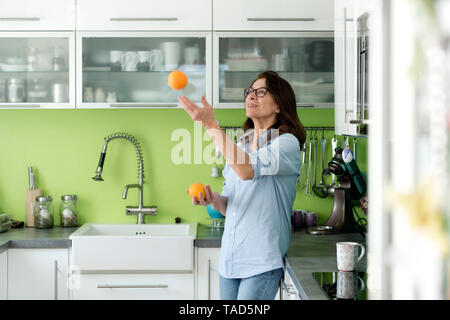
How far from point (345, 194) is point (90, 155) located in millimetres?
1498

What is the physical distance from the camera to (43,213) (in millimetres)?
3189

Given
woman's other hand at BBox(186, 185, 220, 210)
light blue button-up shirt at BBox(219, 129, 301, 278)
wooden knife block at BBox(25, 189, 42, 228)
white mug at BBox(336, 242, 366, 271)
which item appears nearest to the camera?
white mug at BBox(336, 242, 366, 271)

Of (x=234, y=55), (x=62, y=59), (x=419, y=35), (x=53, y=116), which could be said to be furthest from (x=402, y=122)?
(x=53, y=116)

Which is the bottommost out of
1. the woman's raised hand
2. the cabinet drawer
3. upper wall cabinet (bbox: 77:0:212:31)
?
the cabinet drawer

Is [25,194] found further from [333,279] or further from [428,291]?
[428,291]

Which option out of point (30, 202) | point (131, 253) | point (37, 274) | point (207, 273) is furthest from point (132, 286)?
point (30, 202)

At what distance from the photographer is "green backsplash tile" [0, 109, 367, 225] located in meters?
3.33

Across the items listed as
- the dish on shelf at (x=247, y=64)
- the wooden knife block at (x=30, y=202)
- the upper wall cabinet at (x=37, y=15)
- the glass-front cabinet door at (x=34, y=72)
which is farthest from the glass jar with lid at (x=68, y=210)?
the dish on shelf at (x=247, y=64)

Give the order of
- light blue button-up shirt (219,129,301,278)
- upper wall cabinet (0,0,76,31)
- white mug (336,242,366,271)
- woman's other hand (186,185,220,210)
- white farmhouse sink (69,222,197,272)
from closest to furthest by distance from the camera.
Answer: white mug (336,242,366,271) < light blue button-up shirt (219,129,301,278) < woman's other hand (186,185,220,210) < white farmhouse sink (69,222,197,272) < upper wall cabinet (0,0,76,31)

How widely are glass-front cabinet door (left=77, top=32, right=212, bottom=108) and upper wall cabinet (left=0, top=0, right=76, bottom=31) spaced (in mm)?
123

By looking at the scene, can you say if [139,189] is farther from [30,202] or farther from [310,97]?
[310,97]

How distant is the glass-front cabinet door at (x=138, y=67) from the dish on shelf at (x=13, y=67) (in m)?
0.32

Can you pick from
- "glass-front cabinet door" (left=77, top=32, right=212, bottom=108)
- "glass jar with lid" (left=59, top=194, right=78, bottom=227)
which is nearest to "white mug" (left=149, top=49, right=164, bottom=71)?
"glass-front cabinet door" (left=77, top=32, right=212, bottom=108)

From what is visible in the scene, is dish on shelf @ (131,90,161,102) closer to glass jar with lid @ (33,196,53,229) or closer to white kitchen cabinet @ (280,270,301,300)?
glass jar with lid @ (33,196,53,229)
